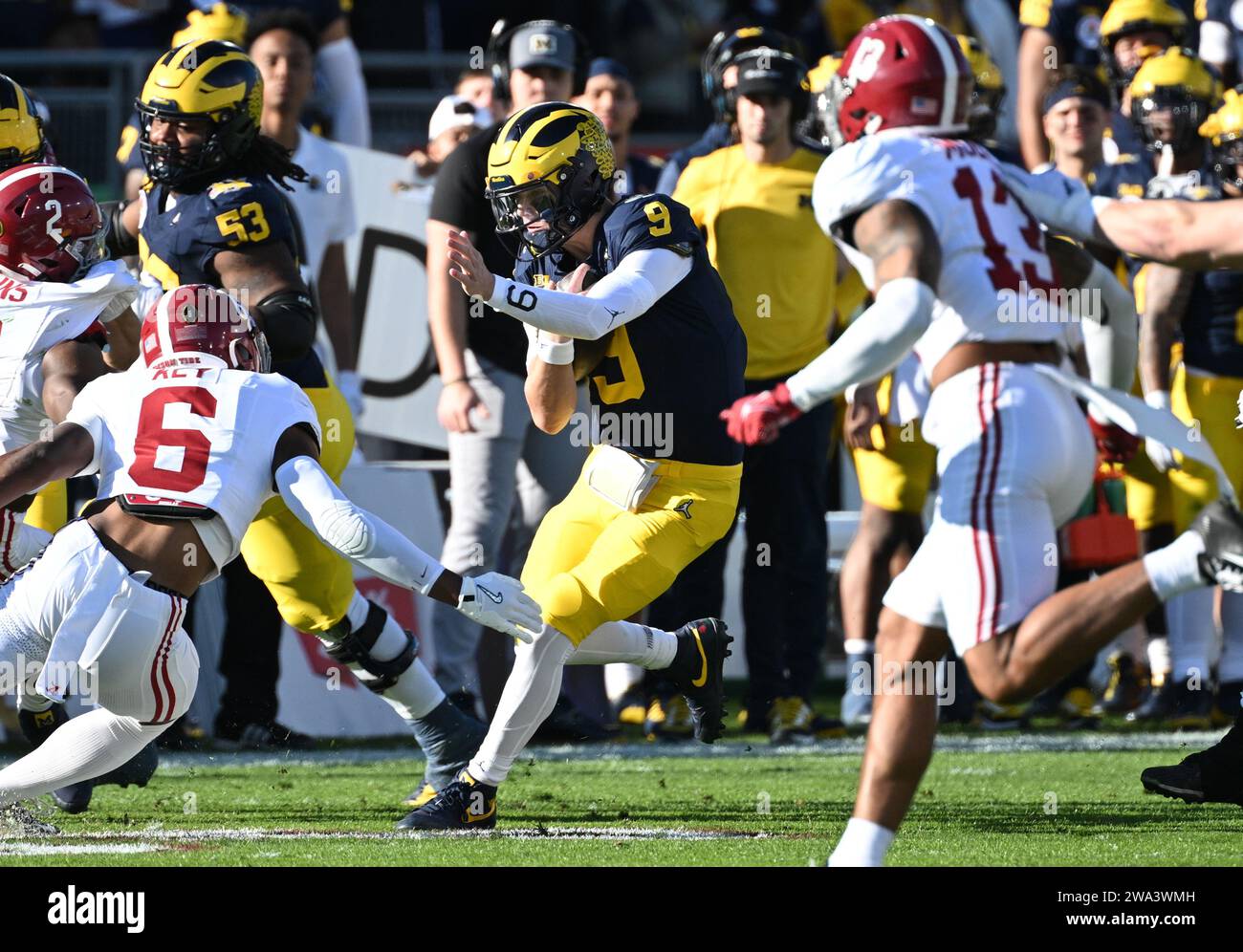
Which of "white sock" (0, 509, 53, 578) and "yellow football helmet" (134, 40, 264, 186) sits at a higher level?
"yellow football helmet" (134, 40, 264, 186)

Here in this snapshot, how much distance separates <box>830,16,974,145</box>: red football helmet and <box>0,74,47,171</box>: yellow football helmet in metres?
2.77

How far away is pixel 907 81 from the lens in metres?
4.67

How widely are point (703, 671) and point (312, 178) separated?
279 centimetres

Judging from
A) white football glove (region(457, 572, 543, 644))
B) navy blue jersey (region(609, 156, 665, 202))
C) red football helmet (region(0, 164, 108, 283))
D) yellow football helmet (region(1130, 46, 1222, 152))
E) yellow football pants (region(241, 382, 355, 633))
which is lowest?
white football glove (region(457, 572, 543, 644))

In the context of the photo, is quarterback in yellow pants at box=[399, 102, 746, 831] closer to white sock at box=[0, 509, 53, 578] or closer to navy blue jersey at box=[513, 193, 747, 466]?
navy blue jersey at box=[513, 193, 747, 466]

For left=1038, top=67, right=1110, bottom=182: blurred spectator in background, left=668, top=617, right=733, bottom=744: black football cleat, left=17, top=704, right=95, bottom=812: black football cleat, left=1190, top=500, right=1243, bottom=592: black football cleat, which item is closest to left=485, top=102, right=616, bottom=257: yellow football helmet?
left=668, top=617, right=733, bottom=744: black football cleat

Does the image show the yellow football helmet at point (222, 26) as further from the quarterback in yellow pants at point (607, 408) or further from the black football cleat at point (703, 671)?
the black football cleat at point (703, 671)

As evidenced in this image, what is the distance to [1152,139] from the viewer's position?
8398 mm

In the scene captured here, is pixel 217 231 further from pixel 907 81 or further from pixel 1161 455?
pixel 1161 455

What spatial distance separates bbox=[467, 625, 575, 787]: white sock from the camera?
5.26 m

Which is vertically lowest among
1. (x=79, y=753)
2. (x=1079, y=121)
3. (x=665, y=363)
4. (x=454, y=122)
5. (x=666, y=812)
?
(x=666, y=812)

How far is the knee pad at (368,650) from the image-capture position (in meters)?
5.77

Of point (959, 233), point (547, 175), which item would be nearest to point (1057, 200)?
point (959, 233)

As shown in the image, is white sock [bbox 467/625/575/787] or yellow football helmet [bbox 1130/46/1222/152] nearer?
white sock [bbox 467/625/575/787]
